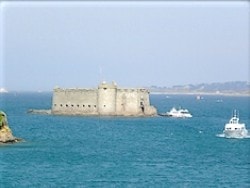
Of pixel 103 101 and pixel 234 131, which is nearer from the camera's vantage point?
pixel 234 131

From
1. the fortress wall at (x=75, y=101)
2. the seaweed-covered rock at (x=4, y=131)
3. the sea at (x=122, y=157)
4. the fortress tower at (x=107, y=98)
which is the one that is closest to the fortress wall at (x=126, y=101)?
the fortress tower at (x=107, y=98)

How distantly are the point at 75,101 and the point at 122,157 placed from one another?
120 feet

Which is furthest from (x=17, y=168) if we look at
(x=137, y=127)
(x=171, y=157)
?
(x=137, y=127)

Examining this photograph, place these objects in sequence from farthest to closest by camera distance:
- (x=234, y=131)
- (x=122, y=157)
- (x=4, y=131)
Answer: (x=234, y=131), (x=4, y=131), (x=122, y=157)

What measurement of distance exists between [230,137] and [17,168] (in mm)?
25496

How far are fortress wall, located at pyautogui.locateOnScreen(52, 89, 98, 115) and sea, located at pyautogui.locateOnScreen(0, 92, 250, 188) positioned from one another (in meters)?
8.17

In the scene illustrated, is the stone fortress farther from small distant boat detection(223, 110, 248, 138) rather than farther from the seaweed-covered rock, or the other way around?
the seaweed-covered rock

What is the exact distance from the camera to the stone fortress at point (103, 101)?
7303cm

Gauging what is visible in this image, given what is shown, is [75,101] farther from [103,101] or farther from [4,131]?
[4,131]

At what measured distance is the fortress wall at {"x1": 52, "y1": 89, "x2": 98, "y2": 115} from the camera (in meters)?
74.8

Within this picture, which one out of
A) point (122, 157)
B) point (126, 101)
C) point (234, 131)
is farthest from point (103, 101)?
point (122, 157)

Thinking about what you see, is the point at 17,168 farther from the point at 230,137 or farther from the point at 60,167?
the point at 230,137

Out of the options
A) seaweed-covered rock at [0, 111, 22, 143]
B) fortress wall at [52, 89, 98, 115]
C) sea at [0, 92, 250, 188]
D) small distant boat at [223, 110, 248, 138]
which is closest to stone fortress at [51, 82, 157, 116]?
fortress wall at [52, 89, 98, 115]

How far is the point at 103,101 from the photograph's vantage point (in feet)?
241
